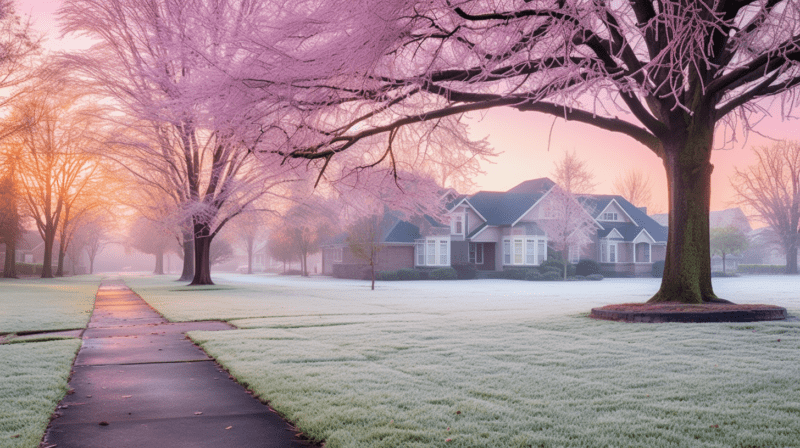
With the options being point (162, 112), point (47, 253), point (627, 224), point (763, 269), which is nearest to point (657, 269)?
point (627, 224)

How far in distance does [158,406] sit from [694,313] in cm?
933

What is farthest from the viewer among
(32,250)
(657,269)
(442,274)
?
(32,250)

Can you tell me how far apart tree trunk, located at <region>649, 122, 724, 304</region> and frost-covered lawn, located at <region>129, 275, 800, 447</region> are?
2.41 metres

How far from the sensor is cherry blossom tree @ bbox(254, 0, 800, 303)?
7750 millimetres

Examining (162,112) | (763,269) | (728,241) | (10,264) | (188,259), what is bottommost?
(763,269)

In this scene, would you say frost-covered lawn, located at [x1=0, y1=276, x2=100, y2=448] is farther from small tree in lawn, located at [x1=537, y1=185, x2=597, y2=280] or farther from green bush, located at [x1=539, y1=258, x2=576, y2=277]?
green bush, located at [x1=539, y1=258, x2=576, y2=277]

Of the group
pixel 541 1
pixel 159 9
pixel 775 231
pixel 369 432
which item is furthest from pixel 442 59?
pixel 775 231

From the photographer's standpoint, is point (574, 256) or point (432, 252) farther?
point (574, 256)

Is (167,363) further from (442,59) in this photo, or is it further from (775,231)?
(775,231)

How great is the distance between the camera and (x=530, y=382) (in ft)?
19.3

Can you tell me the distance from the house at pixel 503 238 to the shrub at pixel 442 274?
9.27 feet

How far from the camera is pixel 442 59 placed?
10.8 metres

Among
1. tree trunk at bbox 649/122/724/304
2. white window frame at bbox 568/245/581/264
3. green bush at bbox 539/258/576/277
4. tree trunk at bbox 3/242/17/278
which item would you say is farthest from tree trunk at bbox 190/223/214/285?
white window frame at bbox 568/245/581/264

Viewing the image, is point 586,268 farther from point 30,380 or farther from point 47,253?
point 30,380
